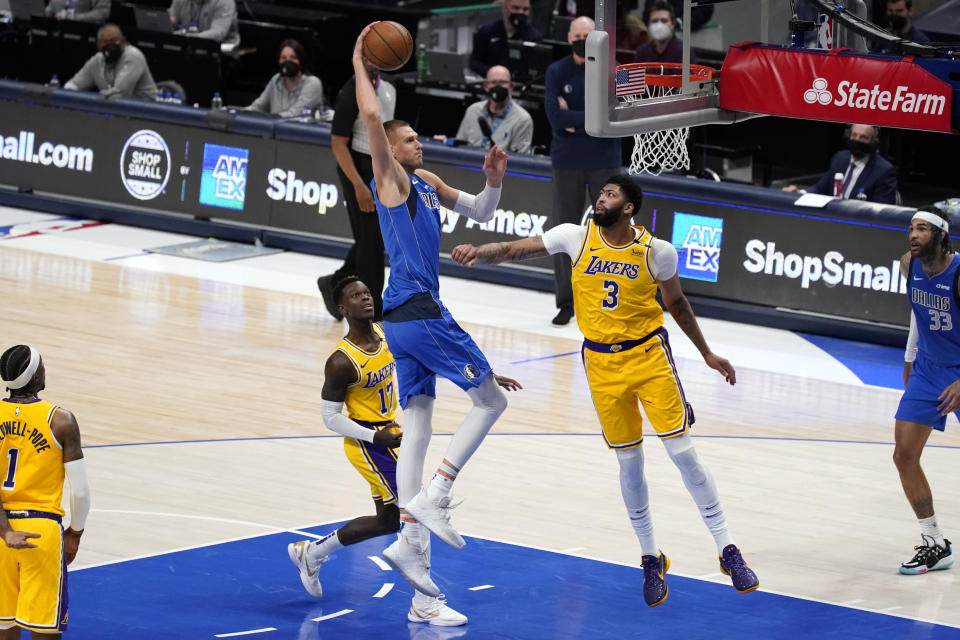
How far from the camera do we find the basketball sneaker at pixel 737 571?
7496 millimetres

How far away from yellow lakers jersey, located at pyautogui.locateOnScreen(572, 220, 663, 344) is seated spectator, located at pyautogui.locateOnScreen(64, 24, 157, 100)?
1031 centimetres

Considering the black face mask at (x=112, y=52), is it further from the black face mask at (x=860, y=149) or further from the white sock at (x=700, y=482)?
the white sock at (x=700, y=482)

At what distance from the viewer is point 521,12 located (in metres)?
17.2

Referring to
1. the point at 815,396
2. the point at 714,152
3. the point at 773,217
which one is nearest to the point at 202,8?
the point at 714,152

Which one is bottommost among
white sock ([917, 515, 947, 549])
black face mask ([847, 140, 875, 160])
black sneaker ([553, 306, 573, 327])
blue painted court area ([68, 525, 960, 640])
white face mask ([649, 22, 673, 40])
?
blue painted court area ([68, 525, 960, 640])

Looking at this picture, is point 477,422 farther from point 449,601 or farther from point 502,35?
point 502,35

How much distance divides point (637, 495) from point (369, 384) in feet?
4.69

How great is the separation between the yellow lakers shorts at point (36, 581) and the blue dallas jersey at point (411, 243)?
2085 mm

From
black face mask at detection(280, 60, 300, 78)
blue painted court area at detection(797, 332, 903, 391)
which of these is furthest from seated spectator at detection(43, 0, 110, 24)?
blue painted court area at detection(797, 332, 903, 391)

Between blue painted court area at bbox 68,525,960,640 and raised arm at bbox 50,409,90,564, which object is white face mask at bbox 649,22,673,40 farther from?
raised arm at bbox 50,409,90,564

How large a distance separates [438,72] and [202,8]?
3.17m

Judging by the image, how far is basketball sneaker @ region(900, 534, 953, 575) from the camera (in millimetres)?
8445

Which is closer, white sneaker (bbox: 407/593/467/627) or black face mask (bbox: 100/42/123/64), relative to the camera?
white sneaker (bbox: 407/593/467/627)

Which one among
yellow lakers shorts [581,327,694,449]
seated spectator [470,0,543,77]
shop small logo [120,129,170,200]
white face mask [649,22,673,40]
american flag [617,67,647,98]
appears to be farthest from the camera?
seated spectator [470,0,543,77]
